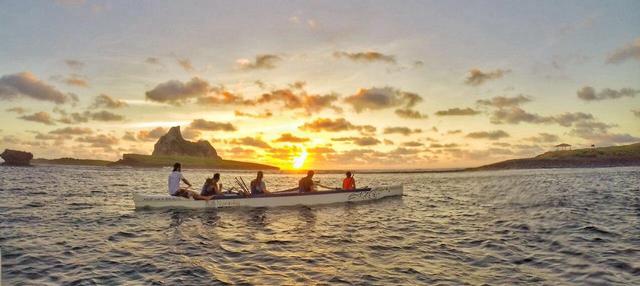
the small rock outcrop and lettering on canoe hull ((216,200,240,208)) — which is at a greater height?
the small rock outcrop

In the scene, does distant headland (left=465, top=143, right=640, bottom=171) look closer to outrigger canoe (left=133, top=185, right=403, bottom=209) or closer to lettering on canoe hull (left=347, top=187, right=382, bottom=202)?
lettering on canoe hull (left=347, top=187, right=382, bottom=202)

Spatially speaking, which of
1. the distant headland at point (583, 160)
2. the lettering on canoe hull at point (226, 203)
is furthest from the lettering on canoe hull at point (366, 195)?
the distant headland at point (583, 160)

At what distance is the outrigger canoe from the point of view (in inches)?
1114

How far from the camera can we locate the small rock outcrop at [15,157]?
137375 mm

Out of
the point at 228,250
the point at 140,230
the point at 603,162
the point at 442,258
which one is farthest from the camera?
the point at 603,162

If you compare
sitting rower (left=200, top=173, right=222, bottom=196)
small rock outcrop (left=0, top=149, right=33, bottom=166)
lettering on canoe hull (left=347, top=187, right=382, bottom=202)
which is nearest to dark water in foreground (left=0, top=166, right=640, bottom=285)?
sitting rower (left=200, top=173, right=222, bottom=196)

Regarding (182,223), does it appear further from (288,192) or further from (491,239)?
(491,239)

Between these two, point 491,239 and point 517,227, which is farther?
point 517,227

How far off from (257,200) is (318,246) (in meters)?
14.1

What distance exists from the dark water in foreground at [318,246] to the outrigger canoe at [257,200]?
A: 140 centimetres

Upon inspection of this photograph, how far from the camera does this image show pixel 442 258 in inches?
551

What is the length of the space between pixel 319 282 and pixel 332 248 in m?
4.61

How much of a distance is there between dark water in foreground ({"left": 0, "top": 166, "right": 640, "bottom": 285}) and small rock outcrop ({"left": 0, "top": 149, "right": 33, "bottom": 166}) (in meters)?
139

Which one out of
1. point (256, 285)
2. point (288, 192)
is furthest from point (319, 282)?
point (288, 192)
